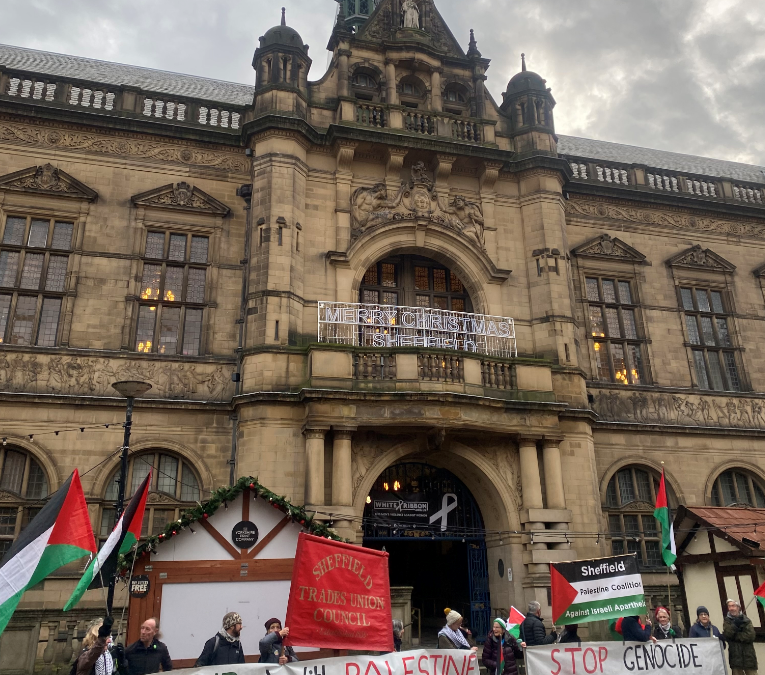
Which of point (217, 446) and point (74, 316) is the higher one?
point (74, 316)

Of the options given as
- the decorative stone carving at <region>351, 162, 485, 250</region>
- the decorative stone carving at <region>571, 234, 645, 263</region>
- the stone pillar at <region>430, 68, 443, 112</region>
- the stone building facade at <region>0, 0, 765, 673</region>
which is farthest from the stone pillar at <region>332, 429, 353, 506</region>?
the stone pillar at <region>430, 68, 443, 112</region>

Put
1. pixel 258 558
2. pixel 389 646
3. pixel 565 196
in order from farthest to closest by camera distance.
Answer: pixel 565 196
pixel 258 558
pixel 389 646

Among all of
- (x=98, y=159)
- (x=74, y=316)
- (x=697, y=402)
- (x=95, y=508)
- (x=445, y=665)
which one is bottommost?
(x=445, y=665)

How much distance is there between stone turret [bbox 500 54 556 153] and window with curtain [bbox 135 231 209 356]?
10.2m

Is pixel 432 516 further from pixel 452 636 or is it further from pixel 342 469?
pixel 452 636

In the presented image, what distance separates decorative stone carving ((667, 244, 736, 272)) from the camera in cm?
2236

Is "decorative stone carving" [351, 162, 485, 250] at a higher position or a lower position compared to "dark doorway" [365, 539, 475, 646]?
higher

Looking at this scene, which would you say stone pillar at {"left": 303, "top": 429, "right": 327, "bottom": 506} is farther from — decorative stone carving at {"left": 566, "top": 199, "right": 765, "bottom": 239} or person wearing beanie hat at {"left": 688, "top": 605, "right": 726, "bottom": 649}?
decorative stone carving at {"left": 566, "top": 199, "right": 765, "bottom": 239}

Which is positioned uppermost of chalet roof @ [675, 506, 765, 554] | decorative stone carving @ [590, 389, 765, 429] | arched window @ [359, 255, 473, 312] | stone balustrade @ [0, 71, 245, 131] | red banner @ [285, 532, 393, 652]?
stone balustrade @ [0, 71, 245, 131]

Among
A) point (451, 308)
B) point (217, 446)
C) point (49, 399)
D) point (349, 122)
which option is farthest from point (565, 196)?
point (49, 399)

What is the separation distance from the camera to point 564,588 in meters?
10.1

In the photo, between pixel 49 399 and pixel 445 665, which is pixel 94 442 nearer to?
pixel 49 399

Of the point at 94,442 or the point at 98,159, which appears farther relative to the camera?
the point at 98,159

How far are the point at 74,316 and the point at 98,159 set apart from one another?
457cm
